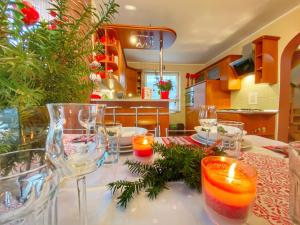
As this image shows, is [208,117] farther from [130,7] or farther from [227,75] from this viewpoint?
[227,75]

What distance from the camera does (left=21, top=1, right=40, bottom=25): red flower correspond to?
0.30 m

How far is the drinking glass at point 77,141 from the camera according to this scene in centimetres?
31

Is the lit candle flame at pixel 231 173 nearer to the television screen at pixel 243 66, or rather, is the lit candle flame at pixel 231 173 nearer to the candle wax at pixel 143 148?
the candle wax at pixel 143 148

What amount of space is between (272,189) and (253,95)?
337 cm

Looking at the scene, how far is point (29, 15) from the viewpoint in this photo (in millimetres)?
315

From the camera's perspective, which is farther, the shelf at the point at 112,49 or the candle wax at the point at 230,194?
the shelf at the point at 112,49

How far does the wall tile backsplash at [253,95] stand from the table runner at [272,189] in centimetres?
266

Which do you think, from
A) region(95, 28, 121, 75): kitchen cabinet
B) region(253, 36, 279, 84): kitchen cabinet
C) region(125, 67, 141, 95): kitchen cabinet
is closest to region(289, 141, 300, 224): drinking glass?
region(95, 28, 121, 75): kitchen cabinet

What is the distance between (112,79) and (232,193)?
267 centimetres

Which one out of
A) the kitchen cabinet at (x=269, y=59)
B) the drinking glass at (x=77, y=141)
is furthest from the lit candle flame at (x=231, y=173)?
the kitchen cabinet at (x=269, y=59)

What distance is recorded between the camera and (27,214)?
25 centimetres

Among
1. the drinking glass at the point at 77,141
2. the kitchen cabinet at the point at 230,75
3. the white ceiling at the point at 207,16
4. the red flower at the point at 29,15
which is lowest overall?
the drinking glass at the point at 77,141

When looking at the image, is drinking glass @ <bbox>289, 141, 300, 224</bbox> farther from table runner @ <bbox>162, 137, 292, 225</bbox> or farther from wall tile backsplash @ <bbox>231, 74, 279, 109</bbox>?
wall tile backsplash @ <bbox>231, 74, 279, 109</bbox>

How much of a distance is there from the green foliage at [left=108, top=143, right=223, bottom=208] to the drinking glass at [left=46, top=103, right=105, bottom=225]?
0.26 ft
